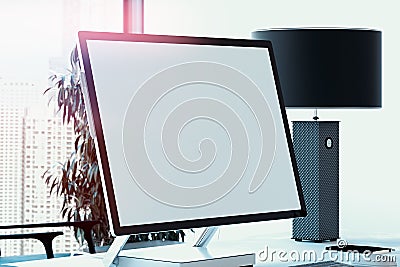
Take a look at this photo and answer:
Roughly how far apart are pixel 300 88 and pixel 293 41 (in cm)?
16

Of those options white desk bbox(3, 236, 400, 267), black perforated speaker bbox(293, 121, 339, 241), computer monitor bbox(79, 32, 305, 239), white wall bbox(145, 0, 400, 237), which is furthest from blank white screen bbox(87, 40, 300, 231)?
white wall bbox(145, 0, 400, 237)

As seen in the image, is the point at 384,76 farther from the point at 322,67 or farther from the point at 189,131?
the point at 189,131

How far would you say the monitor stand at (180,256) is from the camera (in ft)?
6.55

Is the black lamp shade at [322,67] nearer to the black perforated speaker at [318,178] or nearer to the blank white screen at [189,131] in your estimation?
the black perforated speaker at [318,178]

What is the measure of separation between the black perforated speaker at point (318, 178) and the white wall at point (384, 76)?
3.91 feet

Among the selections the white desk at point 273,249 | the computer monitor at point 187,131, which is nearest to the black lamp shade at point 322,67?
the white desk at point 273,249

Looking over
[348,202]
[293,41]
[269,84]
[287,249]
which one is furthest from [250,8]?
[269,84]

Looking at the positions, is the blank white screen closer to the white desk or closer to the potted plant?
the white desk

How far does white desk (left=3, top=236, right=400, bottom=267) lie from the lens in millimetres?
2100

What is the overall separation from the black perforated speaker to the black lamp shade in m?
0.18

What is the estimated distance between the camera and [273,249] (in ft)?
9.62

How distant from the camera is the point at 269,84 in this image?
7.57 ft

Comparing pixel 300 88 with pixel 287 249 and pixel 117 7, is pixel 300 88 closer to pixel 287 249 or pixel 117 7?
pixel 287 249

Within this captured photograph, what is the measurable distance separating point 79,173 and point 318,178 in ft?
4.66
